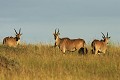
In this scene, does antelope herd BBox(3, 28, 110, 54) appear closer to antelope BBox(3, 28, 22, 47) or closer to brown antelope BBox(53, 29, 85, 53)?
brown antelope BBox(53, 29, 85, 53)

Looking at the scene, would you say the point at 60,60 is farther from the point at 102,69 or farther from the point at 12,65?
the point at 12,65

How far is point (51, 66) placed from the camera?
57.8 feet

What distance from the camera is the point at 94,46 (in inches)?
933

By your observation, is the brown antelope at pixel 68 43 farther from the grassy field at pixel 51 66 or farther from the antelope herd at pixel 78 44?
the grassy field at pixel 51 66

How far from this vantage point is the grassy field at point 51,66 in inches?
564

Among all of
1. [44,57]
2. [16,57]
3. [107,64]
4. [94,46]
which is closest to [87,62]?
[107,64]

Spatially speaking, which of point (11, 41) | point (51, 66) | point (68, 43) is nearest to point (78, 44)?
point (68, 43)

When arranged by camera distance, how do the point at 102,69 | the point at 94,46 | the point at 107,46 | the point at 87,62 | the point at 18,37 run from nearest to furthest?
the point at 102,69
the point at 87,62
the point at 94,46
the point at 107,46
the point at 18,37

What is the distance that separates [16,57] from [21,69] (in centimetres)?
390

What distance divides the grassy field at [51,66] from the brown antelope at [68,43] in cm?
162

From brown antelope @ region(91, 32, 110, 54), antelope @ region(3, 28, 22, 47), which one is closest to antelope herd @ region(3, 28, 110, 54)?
brown antelope @ region(91, 32, 110, 54)

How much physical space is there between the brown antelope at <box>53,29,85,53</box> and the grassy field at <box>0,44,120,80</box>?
1.62 m

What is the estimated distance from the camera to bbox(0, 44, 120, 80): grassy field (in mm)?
14336

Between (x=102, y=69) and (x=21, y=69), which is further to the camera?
(x=102, y=69)
